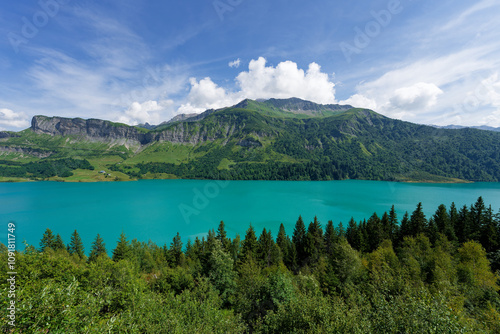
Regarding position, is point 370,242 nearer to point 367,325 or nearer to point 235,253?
point 235,253

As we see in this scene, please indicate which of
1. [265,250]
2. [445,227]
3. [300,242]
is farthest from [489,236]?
[265,250]

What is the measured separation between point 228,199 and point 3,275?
105m

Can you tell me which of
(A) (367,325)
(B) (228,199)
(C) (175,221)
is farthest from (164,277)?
(B) (228,199)

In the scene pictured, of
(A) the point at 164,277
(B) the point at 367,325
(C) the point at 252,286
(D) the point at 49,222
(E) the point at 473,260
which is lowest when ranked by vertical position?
(D) the point at 49,222

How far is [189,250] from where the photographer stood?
1925 inches

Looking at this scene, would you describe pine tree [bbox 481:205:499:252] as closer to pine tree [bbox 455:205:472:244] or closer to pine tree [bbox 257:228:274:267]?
pine tree [bbox 455:205:472:244]

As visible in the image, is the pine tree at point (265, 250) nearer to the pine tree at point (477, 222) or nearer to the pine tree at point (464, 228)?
the pine tree at point (464, 228)

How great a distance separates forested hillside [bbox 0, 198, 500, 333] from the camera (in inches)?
417

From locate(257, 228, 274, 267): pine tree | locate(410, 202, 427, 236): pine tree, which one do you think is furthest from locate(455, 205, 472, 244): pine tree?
locate(257, 228, 274, 267): pine tree

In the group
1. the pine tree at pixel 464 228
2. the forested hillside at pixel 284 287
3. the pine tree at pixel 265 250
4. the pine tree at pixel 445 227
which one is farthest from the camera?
the pine tree at pixel 265 250

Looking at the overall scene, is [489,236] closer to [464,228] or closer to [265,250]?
[464,228]

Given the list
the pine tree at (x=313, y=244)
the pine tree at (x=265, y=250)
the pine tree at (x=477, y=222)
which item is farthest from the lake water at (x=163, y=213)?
the pine tree at (x=477, y=222)

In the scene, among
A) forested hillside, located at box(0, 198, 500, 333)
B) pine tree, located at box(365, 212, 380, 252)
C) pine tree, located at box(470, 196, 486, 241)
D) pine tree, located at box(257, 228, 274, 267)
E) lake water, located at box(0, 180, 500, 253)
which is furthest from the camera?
lake water, located at box(0, 180, 500, 253)

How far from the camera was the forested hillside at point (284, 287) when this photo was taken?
1060 centimetres
